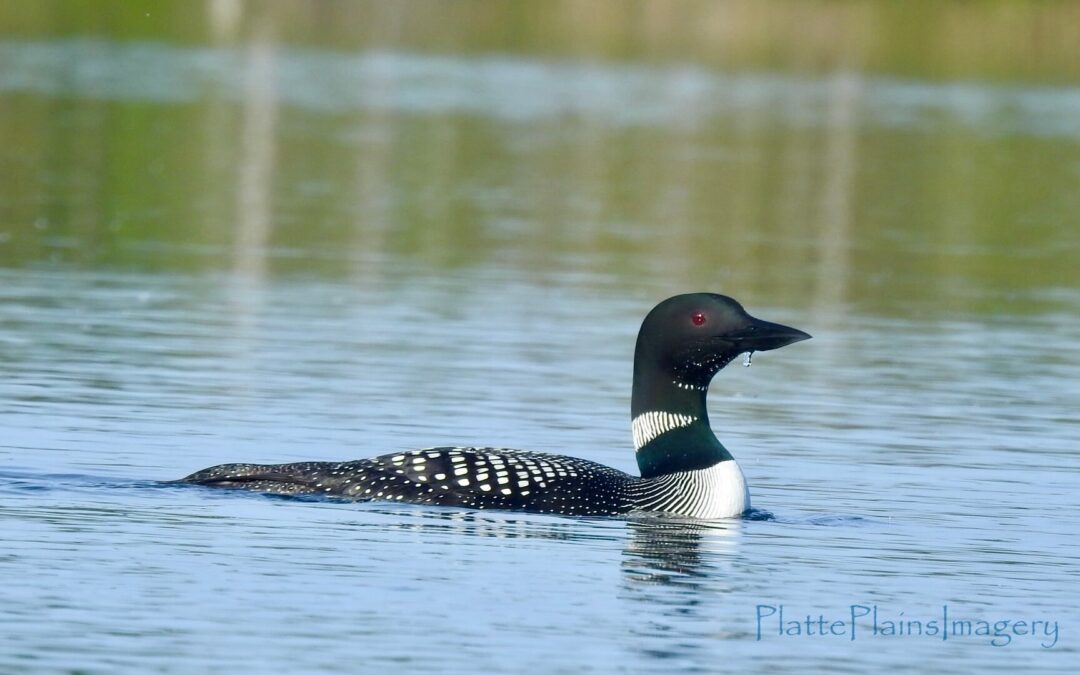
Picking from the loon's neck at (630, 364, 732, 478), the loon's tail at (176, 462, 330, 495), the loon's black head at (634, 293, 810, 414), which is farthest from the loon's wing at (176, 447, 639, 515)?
the loon's black head at (634, 293, 810, 414)

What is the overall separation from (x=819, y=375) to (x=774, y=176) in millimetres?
16431

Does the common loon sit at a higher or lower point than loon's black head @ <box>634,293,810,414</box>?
lower

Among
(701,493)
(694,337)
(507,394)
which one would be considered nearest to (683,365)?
(694,337)

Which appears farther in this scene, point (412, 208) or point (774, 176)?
point (774, 176)

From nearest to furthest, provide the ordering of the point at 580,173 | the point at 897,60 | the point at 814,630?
the point at 814,630 < the point at 580,173 < the point at 897,60

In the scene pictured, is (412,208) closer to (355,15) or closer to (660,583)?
(660,583)

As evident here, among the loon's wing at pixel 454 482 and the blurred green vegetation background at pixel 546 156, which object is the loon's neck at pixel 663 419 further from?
the blurred green vegetation background at pixel 546 156

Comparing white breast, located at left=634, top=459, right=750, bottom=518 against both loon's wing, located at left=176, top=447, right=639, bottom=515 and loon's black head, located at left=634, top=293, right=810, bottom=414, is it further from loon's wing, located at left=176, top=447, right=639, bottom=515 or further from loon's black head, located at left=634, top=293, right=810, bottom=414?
loon's black head, located at left=634, top=293, right=810, bottom=414

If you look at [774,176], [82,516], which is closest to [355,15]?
[774,176]

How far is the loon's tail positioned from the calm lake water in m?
0.09

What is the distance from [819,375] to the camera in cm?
1516

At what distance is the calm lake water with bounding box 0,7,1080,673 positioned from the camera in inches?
325

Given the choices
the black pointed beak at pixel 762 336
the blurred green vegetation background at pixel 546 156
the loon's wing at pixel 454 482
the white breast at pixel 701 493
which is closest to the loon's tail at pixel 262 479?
the loon's wing at pixel 454 482

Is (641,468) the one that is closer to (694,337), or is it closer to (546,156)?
(694,337)
